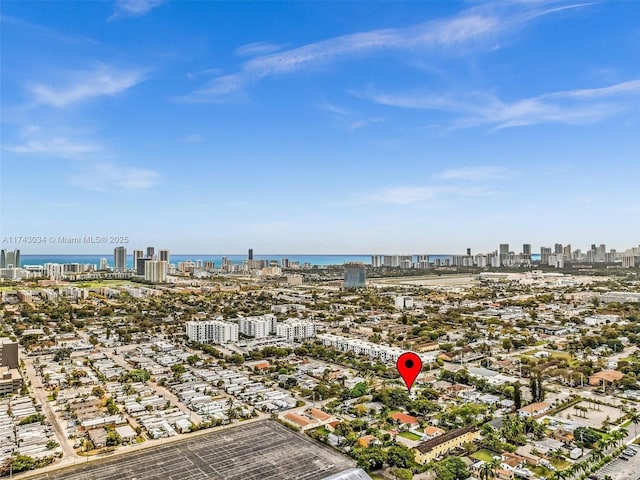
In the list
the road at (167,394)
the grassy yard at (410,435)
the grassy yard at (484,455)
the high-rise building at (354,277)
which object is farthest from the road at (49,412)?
the high-rise building at (354,277)

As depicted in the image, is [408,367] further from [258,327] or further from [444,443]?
[258,327]

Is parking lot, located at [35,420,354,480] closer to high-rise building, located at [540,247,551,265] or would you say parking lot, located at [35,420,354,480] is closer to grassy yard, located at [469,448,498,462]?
grassy yard, located at [469,448,498,462]

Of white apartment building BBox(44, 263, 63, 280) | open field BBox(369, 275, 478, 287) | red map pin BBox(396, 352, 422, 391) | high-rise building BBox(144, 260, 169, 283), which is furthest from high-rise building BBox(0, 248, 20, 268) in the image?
red map pin BBox(396, 352, 422, 391)

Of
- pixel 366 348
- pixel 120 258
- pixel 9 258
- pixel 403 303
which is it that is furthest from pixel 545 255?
pixel 9 258

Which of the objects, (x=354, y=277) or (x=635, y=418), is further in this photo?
(x=354, y=277)

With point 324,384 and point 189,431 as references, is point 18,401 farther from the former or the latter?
point 324,384

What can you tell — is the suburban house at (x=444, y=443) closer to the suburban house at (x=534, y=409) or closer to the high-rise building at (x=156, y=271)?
the suburban house at (x=534, y=409)
